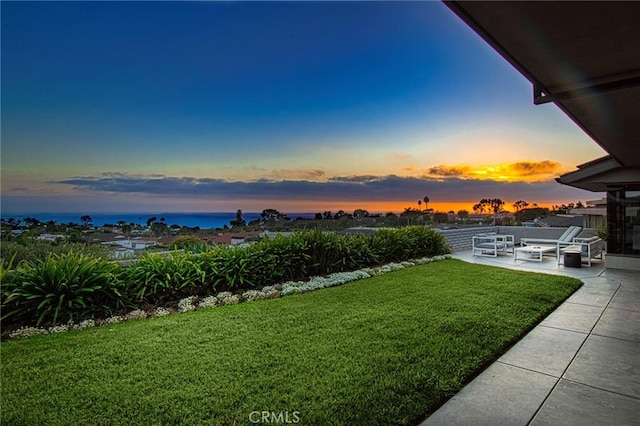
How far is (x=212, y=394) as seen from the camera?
8.04 ft

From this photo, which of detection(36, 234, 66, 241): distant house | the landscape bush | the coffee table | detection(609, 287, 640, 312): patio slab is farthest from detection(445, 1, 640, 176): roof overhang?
the coffee table

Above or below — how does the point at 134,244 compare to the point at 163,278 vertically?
above

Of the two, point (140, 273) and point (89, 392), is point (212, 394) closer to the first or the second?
point (89, 392)

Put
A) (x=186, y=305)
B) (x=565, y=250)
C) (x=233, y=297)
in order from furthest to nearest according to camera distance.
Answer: (x=565, y=250), (x=233, y=297), (x=186, y=305)

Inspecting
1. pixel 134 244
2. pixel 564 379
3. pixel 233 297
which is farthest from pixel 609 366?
pixel 134 244

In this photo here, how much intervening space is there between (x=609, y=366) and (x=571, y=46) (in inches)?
114

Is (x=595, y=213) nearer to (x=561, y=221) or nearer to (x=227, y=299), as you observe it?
(x=561, y=221)

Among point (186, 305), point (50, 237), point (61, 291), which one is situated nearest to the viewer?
point (61, 291)

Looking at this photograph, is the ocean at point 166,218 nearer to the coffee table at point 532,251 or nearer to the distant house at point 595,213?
the coffee table at point 532,251

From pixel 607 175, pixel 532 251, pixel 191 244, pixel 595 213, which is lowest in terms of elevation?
pixel 532 251

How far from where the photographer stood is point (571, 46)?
2283 mm

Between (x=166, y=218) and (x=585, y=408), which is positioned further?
(x=166, y=218)

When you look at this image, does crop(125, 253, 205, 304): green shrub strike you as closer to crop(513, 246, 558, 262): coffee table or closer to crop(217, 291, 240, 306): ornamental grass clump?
crop(217, 291, 240, 306): ornamental grass clump

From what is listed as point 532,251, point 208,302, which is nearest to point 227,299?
point 208,302
